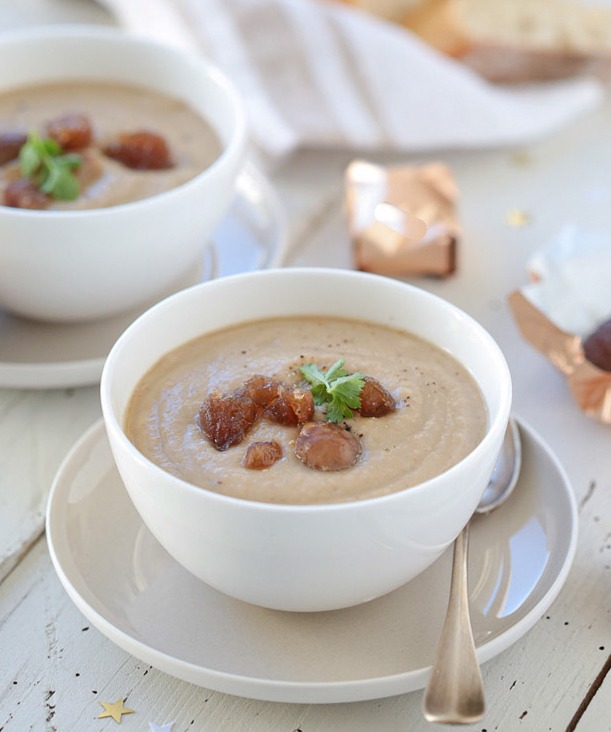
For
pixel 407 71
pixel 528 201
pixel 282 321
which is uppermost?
pixel 282 321

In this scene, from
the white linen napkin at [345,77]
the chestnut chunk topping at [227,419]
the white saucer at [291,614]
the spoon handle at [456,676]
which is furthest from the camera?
the white linen napkin at [345,77]

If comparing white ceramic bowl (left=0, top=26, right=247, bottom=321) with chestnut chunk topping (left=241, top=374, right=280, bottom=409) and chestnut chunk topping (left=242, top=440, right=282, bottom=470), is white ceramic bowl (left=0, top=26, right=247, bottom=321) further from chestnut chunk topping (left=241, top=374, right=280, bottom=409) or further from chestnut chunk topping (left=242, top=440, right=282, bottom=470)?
chestnut chunk topping (left=242, top=440, right=282, bottom=470)

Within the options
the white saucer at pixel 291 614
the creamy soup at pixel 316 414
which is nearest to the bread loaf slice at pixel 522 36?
the creamy soup at pixel 316 414

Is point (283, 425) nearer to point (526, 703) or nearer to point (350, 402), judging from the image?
point (350, 402)

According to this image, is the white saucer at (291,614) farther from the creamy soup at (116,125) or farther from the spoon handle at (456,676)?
the creamy soup at (116,125)

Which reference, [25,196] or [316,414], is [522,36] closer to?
[25,196]

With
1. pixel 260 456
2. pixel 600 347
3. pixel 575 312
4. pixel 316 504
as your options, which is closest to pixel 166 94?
pixel 575 312

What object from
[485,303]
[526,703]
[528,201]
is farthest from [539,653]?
[528,201]
